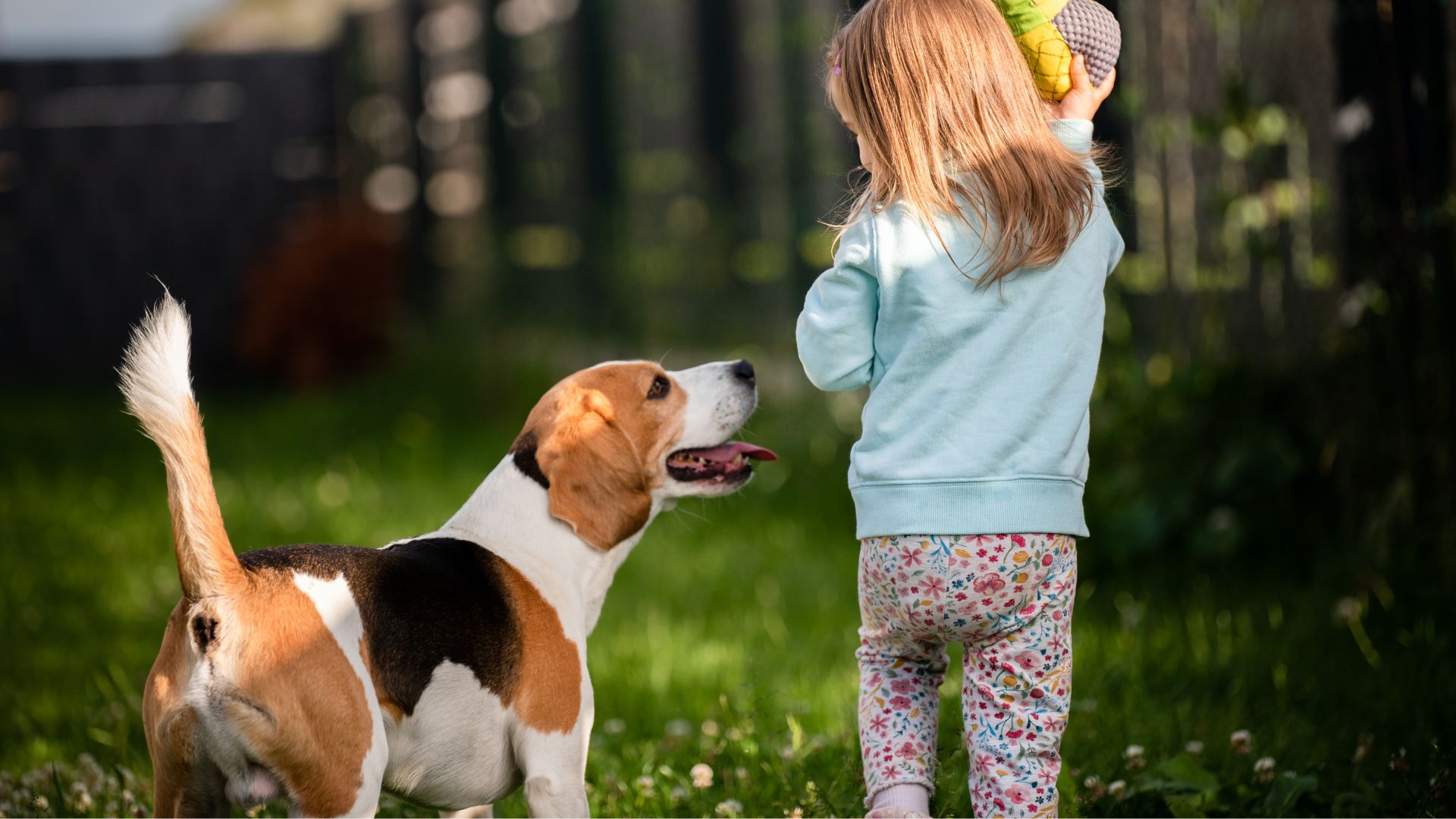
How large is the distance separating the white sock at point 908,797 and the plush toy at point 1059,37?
1530mm

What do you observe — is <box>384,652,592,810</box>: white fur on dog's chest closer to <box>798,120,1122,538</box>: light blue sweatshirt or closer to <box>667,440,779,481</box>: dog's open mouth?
<box>667,440,779,481</box>: dog's open mouth

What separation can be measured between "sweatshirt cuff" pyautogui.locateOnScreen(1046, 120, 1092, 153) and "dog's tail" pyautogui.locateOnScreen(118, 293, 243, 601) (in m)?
1.80

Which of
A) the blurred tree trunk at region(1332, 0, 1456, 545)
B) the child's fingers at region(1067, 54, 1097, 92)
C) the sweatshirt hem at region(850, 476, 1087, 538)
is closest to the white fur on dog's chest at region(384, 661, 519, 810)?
the sweatshirt hem at region(850, 476, 1087, 538)

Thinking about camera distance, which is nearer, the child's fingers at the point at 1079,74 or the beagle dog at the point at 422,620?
the beagle dog at the point at 422,620

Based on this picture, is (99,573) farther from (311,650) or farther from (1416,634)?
(1416,634)

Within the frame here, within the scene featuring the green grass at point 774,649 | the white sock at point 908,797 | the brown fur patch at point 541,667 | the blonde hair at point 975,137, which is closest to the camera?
the brown fur patch at point 541,667

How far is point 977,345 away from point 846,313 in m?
0.28

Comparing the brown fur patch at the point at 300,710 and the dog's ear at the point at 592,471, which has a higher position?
the dog's ear at the point at 592,471

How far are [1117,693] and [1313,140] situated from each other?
2.52 metres

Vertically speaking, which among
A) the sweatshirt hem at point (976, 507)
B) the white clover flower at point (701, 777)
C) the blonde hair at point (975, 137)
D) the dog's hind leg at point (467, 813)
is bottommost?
the white clover flower at point (701, 777)

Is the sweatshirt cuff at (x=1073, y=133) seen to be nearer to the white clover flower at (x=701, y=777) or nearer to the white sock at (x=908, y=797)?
the white sock at (x=908, y=797)

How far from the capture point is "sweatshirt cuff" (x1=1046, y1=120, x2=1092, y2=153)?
2.94 m

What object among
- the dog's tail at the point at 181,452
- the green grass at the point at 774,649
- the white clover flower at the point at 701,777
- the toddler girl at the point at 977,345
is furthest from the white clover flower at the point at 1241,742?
the dog's tail at the point at 181,452

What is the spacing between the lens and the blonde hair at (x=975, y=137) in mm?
2781
